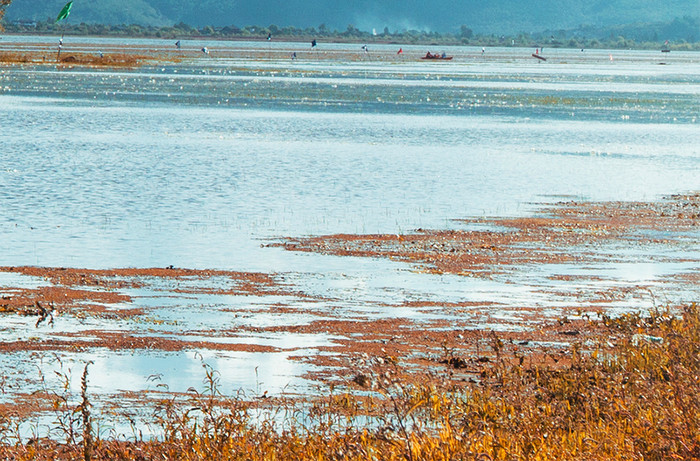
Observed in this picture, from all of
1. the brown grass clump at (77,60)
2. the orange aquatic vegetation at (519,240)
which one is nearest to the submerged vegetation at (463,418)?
the orange aquatic vegetation at (519,240)

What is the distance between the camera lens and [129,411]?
10.5 meters

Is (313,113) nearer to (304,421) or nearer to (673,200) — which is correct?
(673,200)

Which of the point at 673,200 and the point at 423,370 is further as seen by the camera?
the point at 673,200

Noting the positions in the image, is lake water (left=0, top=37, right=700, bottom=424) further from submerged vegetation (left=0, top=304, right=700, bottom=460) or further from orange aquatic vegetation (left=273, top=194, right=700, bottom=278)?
submerged vegetation (left=0, top=304, right=700, bottom=460)

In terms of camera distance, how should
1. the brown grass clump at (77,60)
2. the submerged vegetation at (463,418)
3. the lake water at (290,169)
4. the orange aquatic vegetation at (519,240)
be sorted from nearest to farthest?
1. the submerged vegetation at (463,418)
2. the lake water at (290,169)
3. the orange aquatic vegetation at (519,240)
4. the brown grass clump at (77,60)

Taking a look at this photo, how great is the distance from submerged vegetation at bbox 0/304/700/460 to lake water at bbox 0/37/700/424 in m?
1.65

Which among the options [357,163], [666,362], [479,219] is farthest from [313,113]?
[666,362]

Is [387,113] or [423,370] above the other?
[387,113]

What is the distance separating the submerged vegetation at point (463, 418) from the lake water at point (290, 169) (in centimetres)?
165

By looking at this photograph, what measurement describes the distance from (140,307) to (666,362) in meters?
6.74

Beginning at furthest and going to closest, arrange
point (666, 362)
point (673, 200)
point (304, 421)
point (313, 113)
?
point (313, 113) < point (673, 200) < point (666, 362) < point (304, 421)

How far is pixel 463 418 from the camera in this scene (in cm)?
955

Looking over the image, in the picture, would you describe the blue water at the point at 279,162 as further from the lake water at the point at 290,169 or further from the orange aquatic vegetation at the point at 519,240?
the orange aquatic vegetation at the point at 519,240

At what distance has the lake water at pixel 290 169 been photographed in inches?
750
